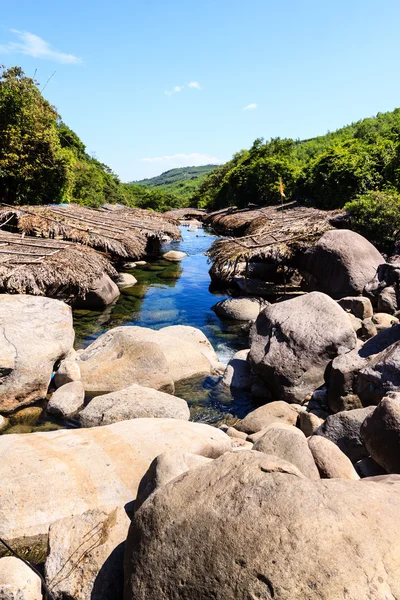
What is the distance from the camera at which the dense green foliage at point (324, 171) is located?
2033 centimetres

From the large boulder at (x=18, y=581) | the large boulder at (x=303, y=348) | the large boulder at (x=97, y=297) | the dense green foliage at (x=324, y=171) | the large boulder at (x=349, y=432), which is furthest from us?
the dense green foliage at (x=324, y=171)

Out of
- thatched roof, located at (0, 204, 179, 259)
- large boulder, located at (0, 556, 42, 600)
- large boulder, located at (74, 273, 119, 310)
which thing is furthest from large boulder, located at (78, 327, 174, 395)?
thatched roof, located at (0, 204, 179, 259)

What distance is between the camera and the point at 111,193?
48.5 meters

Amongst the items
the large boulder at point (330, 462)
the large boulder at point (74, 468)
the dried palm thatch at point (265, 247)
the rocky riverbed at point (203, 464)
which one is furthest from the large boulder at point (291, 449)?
the dried palm thatch at point (265, 247)

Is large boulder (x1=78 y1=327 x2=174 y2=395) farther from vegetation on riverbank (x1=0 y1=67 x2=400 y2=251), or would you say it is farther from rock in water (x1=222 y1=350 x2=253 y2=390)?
vegetation on riverbank (x1=0 y1=67 x2=400 y2=251)

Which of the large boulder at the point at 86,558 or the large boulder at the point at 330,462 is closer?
the large boulder at the point at 86,558

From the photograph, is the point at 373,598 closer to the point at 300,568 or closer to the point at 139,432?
the point at 300,568

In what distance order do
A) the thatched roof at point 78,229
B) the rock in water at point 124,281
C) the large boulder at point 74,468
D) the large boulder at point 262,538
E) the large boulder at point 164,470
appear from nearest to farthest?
the large boulder at point 262,538 → the large boulder at point 164,470 → the large boulder at point 74,468 → the thatched roof at point 78,229 → the rock in water at point 124,281

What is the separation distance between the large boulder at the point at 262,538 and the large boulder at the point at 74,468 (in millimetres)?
1453

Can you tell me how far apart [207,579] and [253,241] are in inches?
472

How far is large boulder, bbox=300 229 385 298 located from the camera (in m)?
11.0

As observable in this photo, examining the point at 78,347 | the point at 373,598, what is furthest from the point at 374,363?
the point at 78,347

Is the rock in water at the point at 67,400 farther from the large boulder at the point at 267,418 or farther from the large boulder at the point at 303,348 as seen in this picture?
the large boulder at the point at 303,348

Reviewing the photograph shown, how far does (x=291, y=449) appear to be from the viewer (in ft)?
14.0
